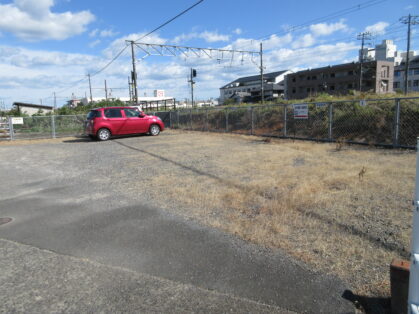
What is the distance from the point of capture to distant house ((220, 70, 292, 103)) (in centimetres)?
9383

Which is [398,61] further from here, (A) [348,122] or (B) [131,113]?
(B) [131,113]

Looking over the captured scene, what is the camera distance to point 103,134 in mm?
15992

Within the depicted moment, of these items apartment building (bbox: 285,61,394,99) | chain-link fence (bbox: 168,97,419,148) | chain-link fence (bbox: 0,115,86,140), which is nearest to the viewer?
chain-link fence (bbox: 168,97,419,148)

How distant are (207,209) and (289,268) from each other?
2.03m

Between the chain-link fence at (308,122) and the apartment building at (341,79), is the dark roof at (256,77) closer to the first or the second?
the apartment building at (341,79)

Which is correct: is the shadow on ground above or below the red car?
below

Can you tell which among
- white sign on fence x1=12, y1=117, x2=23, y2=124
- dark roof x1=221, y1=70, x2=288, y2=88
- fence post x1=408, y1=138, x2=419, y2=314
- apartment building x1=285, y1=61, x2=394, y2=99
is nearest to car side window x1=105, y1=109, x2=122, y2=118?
white sign on fence x1=12, y1=117, x2=23, y2=124

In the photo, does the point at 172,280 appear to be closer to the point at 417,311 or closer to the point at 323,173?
the point at 417,311

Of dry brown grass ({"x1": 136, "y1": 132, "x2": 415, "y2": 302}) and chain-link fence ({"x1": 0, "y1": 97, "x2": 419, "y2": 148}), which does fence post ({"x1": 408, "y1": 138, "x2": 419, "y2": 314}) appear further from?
chain-link fence ({"x1": 0, "y1": 97, "x2": 419, "y2": 148})

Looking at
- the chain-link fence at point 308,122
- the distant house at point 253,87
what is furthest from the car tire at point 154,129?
the distant house at point 253,87

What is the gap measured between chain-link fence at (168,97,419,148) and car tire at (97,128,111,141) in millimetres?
7309

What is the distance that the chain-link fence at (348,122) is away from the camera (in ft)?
35.0

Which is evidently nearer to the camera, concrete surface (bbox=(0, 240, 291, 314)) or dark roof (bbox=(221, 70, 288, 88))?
concrete surface (bbox=(0, 240, 291, 314))

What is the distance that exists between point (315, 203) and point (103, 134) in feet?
44.2
